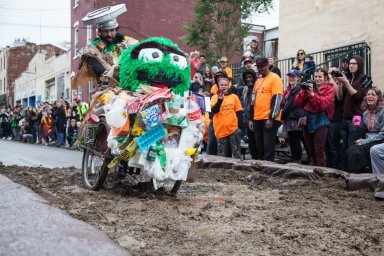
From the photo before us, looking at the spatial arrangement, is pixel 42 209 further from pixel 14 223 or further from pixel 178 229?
pixel 178 229

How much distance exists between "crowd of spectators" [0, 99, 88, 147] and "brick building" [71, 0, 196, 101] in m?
4.11

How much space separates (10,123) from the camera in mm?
30312

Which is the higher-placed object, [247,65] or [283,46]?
[283,46]

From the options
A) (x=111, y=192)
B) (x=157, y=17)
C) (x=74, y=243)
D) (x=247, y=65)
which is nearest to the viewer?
(x=74, y=243)

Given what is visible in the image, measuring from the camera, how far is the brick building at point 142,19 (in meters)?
27.8

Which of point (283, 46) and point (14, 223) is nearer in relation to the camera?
point (14, 223)

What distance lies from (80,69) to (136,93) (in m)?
1.50

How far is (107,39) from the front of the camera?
6.10 m

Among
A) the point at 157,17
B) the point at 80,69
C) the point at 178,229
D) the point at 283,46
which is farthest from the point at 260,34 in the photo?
the point at 178,229

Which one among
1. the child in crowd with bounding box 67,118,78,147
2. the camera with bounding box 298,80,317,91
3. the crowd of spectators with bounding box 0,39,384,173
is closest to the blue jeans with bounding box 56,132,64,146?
the child in crowd with bounding box 67,118,78,147

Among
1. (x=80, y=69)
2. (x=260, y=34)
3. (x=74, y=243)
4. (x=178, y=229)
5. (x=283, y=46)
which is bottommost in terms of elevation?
(x=178, y=229)

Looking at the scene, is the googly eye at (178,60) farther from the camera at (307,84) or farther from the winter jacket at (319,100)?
the winter jacket at (319,100)

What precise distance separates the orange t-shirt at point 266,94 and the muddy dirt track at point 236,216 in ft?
6.88

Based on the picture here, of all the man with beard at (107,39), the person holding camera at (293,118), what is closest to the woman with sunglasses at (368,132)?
the person holding camera at (293,118)
